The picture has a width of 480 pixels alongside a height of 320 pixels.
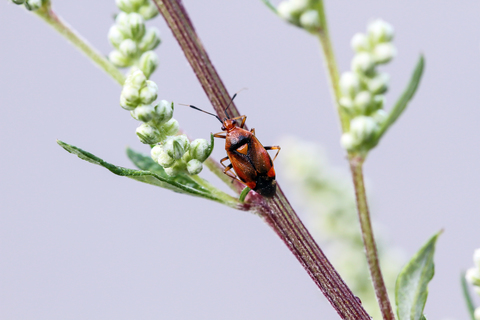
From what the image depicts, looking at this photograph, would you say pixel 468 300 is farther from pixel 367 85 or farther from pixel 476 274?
pixel 367 85

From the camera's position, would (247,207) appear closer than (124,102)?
No

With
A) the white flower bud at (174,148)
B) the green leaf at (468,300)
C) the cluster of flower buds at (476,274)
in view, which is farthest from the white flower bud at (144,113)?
the green leaf at (468,300)

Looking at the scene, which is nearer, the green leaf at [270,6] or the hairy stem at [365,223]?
the hairy stem at [365,223]

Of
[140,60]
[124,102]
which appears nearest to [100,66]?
[140,60]

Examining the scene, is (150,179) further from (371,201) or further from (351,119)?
(371,201)

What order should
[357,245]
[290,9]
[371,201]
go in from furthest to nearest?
1. [371,201]
2. [357,245]
3. [290,9]

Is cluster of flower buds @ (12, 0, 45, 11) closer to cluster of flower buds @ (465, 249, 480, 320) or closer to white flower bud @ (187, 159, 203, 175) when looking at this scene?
white flower bud @ (187, 159, 203, 175)

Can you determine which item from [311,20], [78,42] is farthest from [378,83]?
[78,42]

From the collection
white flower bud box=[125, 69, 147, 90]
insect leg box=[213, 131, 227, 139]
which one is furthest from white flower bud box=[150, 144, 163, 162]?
insect leg box=[213, 131, 227, 139]

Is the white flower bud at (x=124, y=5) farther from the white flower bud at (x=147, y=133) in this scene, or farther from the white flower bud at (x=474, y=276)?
the white flower bud at (x=474, y=276)
